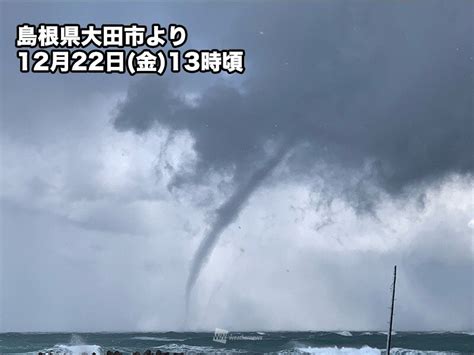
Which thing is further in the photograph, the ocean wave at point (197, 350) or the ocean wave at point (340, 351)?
the ocean wave at point (340, 351)

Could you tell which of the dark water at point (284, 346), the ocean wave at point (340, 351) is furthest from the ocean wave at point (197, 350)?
the ocean wave at point (340, 351)

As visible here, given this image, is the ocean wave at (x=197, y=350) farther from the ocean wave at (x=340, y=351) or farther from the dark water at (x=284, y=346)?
the ocean wave at (x=340, y=351)

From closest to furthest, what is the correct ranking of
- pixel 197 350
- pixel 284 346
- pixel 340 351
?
pixel 197 350 < pixel 340 351 < pixel 284 346

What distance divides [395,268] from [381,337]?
8976 centimetres

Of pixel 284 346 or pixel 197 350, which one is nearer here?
pixel 197 350

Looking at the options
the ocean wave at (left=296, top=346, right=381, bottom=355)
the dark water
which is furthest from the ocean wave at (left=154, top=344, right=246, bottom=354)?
the ocean wave at (left=296, top=346, right=381, bottom=355)

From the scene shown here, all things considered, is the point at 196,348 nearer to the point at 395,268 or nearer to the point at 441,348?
the point at 441,348

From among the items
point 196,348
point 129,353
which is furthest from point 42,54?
point 196,348

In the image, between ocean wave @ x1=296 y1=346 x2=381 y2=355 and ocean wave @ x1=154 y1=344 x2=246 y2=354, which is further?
ocean wave @ x1=296 y1=346 x2=381 y2=355

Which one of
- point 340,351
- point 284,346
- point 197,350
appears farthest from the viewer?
point 284,346

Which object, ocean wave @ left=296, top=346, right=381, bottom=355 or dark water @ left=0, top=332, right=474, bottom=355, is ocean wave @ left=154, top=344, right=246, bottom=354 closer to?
dark water @ left=0, top=332, right=474, bottom=355

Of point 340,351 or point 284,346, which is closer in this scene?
point 340,351

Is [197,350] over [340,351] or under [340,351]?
under

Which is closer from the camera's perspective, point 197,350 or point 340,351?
point 197,350
